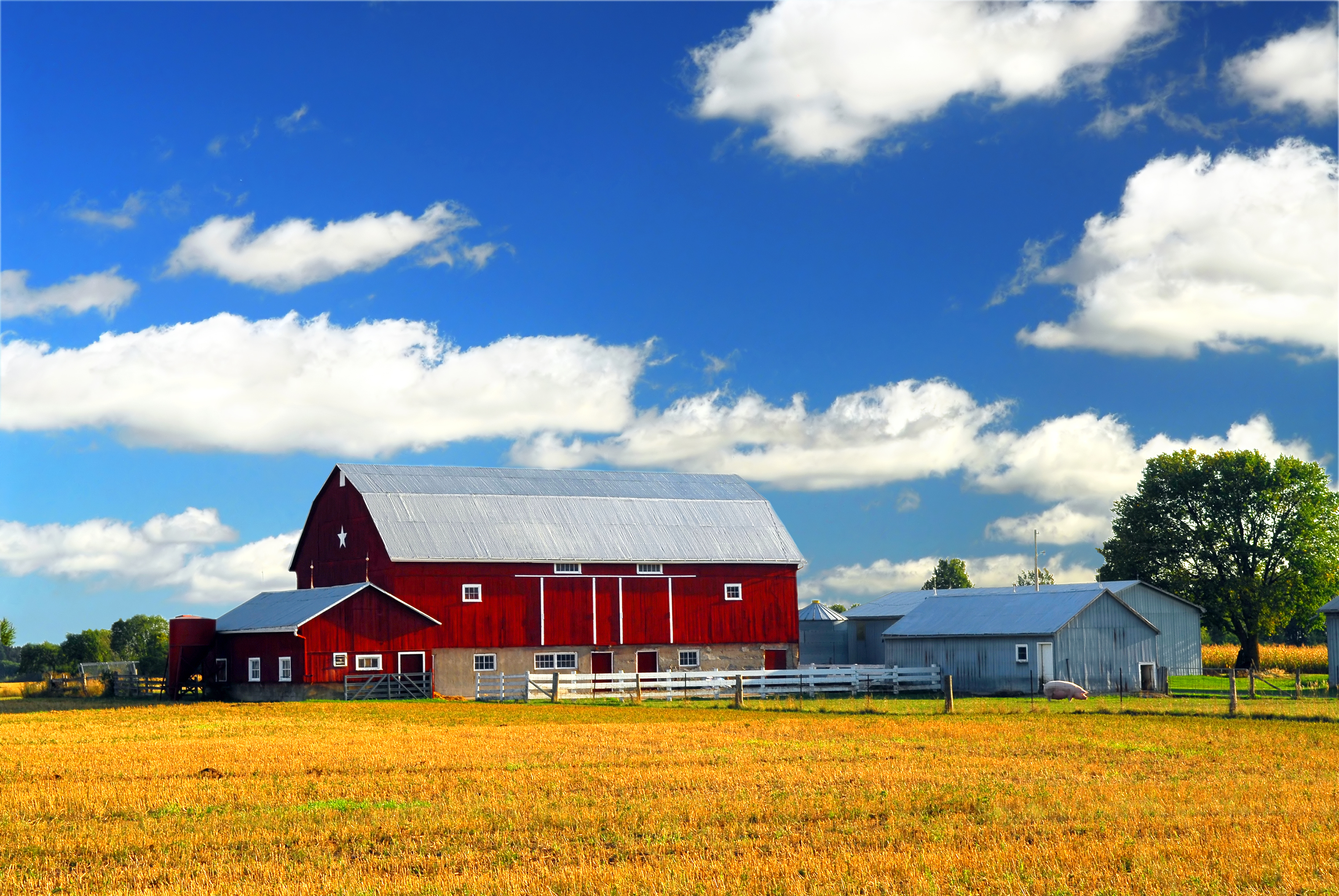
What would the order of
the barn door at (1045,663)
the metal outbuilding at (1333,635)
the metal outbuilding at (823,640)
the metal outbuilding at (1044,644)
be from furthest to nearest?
the metal outbuilding at (823,640), the metal outbuilding at (1333,635), the metal outbuilding at (1044,644), the barn door at (1045,663)

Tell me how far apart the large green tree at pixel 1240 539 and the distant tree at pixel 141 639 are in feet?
213

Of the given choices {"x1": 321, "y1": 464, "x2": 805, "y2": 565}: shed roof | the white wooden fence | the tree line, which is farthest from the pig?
the tree line

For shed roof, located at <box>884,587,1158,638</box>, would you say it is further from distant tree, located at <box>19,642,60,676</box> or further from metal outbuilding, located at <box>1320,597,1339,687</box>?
distant tree, located at <box>19,642,60,676</box>

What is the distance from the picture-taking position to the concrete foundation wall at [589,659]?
56.1 metres

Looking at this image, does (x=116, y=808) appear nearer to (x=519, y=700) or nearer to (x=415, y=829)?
(x=415, y=829)

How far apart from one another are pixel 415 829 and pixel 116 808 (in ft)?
15.7

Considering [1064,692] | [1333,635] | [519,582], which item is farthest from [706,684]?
[1333,635]

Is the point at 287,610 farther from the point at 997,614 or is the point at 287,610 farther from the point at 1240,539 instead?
the point at 1240,539

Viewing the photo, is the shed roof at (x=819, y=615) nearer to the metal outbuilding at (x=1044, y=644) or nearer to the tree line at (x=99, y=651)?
the metal outbuilding at (x=1044, y=644)

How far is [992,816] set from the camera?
17141mm

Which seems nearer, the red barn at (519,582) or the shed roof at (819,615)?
the red barn at (519,582)

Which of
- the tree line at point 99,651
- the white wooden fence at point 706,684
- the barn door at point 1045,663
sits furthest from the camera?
the tree line at point 99,651

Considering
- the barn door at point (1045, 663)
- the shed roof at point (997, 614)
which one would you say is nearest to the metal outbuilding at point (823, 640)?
the shed roof at point (997, 614)

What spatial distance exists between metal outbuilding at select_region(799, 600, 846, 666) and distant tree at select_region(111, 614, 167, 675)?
1722 inches
